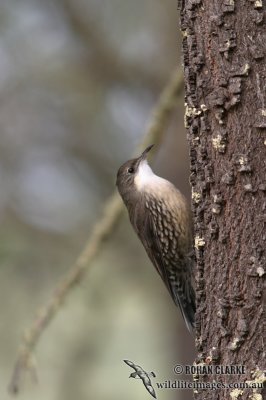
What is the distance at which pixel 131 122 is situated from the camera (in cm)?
753

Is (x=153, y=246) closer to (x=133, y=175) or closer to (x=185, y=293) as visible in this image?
(x=185, y=293)

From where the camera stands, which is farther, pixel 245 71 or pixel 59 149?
pixel 59 149

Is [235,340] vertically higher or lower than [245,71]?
lower

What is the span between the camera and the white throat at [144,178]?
5.39 meters

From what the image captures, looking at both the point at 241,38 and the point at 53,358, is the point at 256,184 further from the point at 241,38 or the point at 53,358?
the point at 53,358

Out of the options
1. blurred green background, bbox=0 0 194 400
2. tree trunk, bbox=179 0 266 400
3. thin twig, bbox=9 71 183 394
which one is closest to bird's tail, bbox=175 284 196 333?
thin twig, bbox=9 71 183 394

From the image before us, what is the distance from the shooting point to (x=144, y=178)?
17.8ft

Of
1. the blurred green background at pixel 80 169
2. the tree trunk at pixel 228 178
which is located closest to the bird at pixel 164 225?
the blurred green background at pixel 80 169

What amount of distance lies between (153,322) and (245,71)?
16.7ft

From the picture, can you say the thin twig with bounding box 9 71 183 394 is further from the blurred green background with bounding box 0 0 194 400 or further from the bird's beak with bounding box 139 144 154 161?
the blurred green background with bounding box 0 0 194 400

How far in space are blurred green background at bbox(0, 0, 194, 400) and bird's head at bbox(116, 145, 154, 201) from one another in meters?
1.45

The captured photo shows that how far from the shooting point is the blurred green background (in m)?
7.21

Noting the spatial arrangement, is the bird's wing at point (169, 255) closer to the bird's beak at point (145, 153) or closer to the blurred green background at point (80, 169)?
the bird's beak at point (145, 153)

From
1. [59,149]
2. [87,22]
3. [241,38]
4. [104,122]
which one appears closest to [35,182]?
[59,149]
